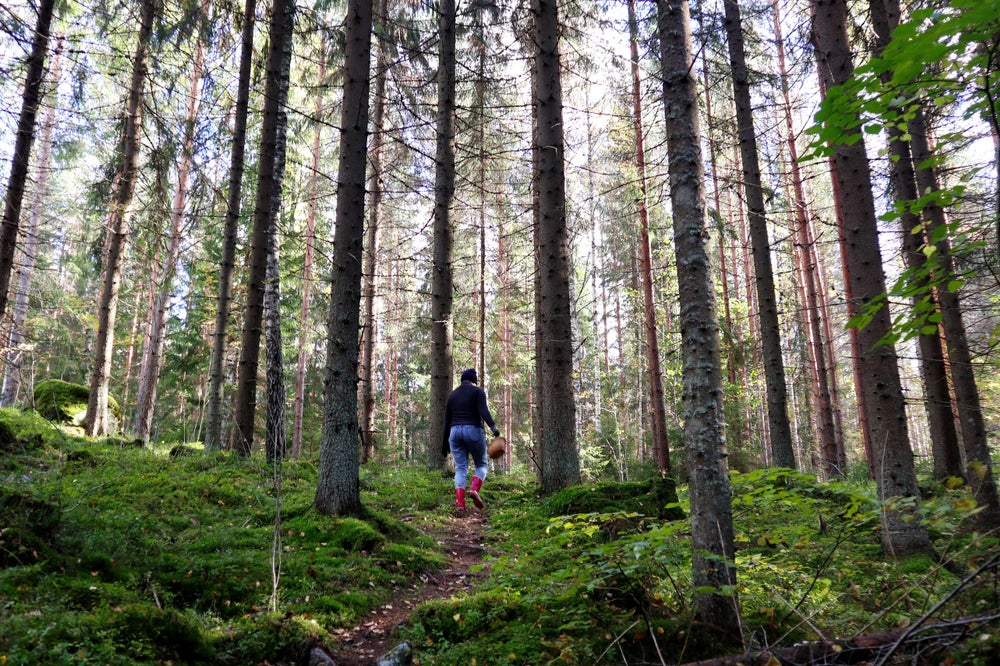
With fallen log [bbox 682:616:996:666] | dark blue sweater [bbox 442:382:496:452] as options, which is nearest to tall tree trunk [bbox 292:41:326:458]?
dark blue sweater [bbox 442:382:496:452]

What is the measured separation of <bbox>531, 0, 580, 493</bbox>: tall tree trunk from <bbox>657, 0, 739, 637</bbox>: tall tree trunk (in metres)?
4.97

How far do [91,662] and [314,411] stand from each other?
24590 mm

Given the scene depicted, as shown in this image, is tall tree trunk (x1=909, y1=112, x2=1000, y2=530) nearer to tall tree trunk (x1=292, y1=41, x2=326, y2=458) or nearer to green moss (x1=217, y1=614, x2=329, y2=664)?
green moss (x1=217, y1=614, x2=329, y2=664)

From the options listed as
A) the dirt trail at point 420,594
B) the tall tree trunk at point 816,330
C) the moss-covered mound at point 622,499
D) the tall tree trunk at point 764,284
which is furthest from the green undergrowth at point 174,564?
the tall tree trunk at point 816,330

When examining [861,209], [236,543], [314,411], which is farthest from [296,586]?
[314,411]

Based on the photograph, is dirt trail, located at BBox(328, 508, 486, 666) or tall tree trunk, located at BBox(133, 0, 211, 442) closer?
dirt trail, located at BBox(328, 508, 486, 666)

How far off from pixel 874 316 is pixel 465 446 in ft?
18.6

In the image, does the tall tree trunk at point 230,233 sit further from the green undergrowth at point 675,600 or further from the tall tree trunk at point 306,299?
the green undergrowth at point 675,600

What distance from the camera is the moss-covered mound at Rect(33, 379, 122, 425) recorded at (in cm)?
1232

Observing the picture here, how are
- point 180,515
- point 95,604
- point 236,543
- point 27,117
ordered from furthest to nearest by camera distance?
point 27,117 → point 180,515 → point 236,543 → point 95,604

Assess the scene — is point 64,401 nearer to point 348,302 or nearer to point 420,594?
point 348,302

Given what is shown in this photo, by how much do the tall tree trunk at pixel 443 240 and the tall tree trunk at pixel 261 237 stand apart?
11.7 ft

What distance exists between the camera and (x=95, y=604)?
11.0ft

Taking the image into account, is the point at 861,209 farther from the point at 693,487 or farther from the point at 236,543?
the point at 236,543
